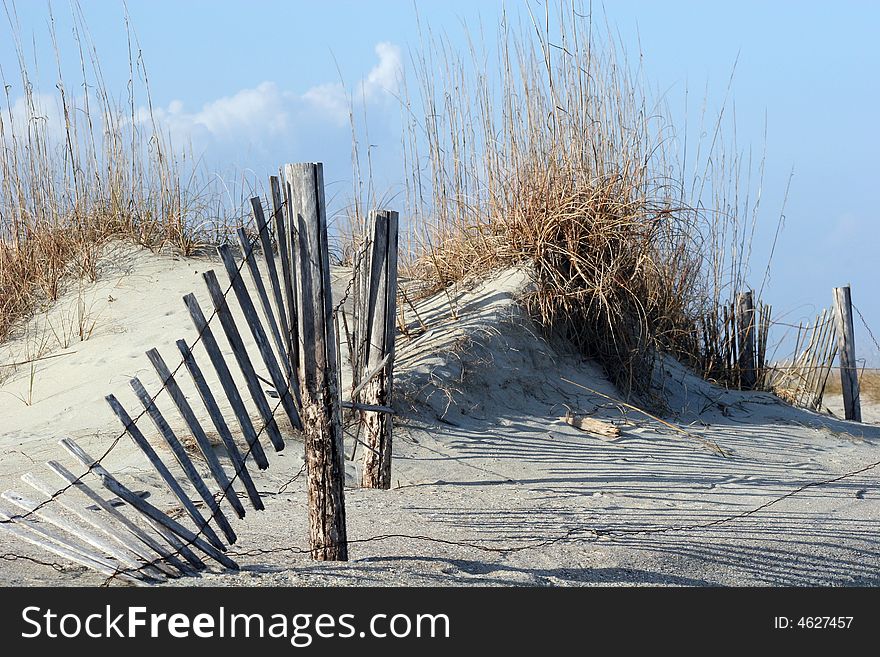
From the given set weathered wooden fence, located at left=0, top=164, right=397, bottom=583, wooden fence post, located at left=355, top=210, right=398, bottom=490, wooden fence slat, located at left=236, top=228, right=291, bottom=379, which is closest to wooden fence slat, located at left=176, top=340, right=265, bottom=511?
weathered wooden fence, located at left=0, top=164, right=397, bottom=583

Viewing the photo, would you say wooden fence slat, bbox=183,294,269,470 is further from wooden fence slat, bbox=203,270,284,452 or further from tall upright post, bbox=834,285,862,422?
tall upright post, bbox=834,285,862,422

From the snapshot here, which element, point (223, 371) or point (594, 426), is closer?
point (223, 371)

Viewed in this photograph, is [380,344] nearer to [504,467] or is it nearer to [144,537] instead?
[504,467]

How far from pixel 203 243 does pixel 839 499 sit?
201 inches

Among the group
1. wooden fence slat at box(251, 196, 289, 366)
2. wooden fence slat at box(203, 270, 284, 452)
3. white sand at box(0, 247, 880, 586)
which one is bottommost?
white sand at box(0, 247, 880, 586)

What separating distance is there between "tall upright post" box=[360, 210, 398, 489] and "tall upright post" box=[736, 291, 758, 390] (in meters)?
3.90

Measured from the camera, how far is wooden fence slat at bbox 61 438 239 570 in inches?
86.4

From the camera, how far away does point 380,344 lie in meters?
3.68

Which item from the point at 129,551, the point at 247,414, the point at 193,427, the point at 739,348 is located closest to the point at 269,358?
the point at 247,414

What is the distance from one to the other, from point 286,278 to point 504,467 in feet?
7.02

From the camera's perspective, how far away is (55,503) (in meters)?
3.30

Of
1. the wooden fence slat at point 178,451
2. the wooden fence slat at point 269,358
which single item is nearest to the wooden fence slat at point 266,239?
the wooden fence slat at point 269,358
